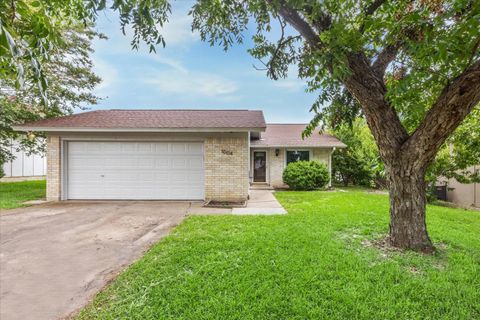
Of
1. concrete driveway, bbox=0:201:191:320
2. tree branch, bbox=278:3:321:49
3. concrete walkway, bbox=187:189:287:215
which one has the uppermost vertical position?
tree branch, bbox=278:3:321:49

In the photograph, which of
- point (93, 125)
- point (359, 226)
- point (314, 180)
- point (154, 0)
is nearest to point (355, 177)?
point (314, 180)

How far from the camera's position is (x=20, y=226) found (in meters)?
6.25

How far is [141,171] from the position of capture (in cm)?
988

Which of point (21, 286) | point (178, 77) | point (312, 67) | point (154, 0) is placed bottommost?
point (21, 286)

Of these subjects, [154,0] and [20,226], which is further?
[20,226]

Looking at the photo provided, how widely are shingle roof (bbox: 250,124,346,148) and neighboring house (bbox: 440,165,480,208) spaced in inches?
216

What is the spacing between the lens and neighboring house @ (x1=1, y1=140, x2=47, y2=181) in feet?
65.6

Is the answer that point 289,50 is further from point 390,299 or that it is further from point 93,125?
point 93,125

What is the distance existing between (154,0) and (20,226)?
605cm

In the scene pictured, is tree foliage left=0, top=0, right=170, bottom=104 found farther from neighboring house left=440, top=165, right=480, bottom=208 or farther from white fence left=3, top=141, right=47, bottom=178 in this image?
white fence left=3, top=141, right=47, bottom=178

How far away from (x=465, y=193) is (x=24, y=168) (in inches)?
1160

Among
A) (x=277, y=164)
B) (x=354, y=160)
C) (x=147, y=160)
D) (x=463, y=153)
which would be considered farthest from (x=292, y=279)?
(x=354, y=160)

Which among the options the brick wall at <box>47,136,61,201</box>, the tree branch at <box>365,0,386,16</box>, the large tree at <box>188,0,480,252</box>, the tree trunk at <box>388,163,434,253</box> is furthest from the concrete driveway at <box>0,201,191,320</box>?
the tree branch at <box>365,0,386,16</box>

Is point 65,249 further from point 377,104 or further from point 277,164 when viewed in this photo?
point 277,164
